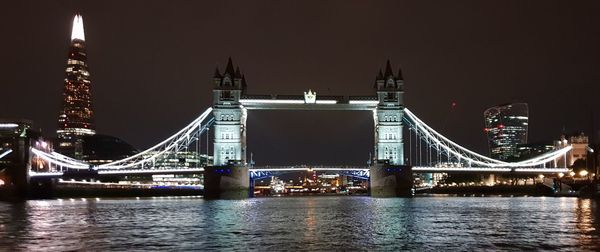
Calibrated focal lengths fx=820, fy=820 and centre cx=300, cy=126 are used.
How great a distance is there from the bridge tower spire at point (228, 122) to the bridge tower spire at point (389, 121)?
1712cm

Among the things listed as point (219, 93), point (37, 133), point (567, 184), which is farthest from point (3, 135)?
point (567, 184)

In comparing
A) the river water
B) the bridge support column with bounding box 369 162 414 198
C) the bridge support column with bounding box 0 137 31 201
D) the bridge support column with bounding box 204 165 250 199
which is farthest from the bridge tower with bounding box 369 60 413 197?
the river water

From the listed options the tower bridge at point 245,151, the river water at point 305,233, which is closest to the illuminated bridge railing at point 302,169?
the tower bridge at point 245,151

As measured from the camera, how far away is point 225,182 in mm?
96062

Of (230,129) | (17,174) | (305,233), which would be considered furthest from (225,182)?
(305,233)

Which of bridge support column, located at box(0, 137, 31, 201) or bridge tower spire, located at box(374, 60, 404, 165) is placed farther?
bridge tower spire, located at box(374, 60, 404, 165)

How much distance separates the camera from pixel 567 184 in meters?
102

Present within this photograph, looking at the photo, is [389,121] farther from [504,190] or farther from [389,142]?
[504,190]

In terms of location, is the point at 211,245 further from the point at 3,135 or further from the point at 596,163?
the point at 3,135

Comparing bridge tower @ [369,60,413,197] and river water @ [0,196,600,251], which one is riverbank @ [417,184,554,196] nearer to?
bridge tower @ [369,60,413,197]

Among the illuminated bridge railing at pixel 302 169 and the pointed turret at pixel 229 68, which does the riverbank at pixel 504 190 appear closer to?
the illuminated bridge railing at pixel 302 169

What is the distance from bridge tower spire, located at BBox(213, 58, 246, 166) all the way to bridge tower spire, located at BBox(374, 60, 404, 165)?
56.2ft

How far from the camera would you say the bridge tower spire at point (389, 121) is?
103m

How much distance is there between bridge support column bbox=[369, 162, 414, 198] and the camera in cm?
9781
